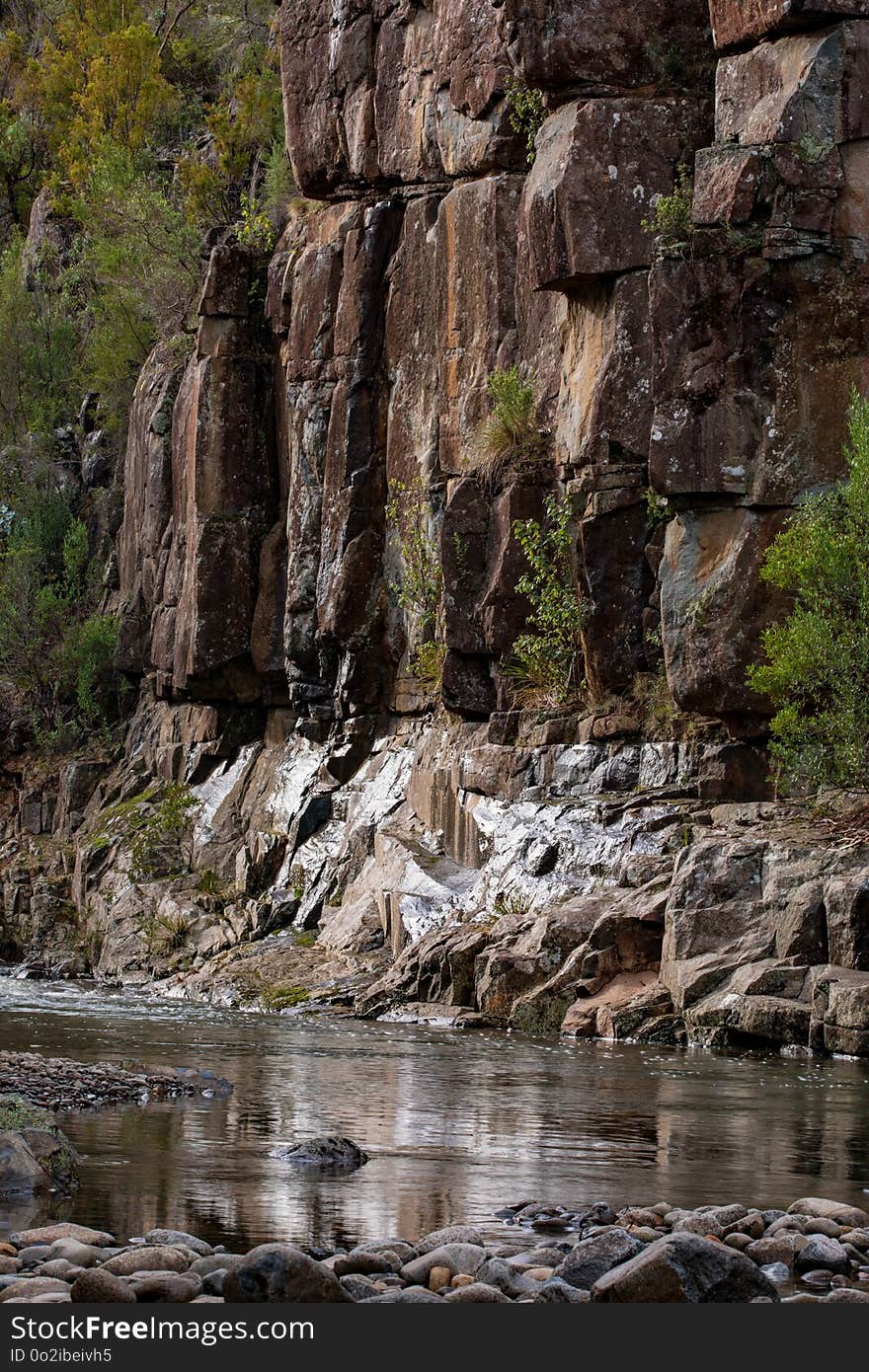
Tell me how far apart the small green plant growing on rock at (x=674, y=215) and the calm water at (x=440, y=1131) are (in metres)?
11.1

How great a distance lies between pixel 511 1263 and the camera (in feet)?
25.7

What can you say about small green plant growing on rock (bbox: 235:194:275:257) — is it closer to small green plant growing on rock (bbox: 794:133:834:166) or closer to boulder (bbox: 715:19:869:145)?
boulder (bbox: 715:19:869:145)

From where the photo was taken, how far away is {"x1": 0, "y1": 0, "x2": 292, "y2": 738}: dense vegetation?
148ft

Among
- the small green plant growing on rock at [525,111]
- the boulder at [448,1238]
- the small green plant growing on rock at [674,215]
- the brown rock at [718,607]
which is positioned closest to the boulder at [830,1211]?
the boulder at [448,1238]

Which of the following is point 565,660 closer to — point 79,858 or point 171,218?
point 79,858

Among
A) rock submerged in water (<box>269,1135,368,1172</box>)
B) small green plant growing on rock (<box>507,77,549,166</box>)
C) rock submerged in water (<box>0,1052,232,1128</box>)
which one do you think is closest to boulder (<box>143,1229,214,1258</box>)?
rock submerged in water (<box>269,1135,368,1172</box>)

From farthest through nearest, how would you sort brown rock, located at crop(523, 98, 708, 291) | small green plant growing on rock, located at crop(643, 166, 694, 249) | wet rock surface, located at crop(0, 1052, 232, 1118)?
brown rock, located at crop(523, 98, 708, 291)
small green plant growing on rock, located at crop(643, 166, 694, 249)
wet rock surface, located at crop(0, 1052, 232, 1118)

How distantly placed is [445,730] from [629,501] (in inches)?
229

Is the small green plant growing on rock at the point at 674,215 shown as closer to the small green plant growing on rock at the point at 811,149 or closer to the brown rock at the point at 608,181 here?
the brown rock at the point at 608,181

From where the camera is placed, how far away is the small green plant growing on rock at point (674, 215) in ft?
82.0

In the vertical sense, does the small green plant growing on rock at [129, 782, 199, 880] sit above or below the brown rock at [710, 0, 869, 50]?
below

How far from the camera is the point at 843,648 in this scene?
21.9 metres

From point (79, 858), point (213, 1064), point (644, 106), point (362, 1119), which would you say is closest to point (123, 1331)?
point (362, 1119)

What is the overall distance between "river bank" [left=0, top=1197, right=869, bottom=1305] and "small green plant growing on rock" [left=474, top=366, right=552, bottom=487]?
21558 mm
